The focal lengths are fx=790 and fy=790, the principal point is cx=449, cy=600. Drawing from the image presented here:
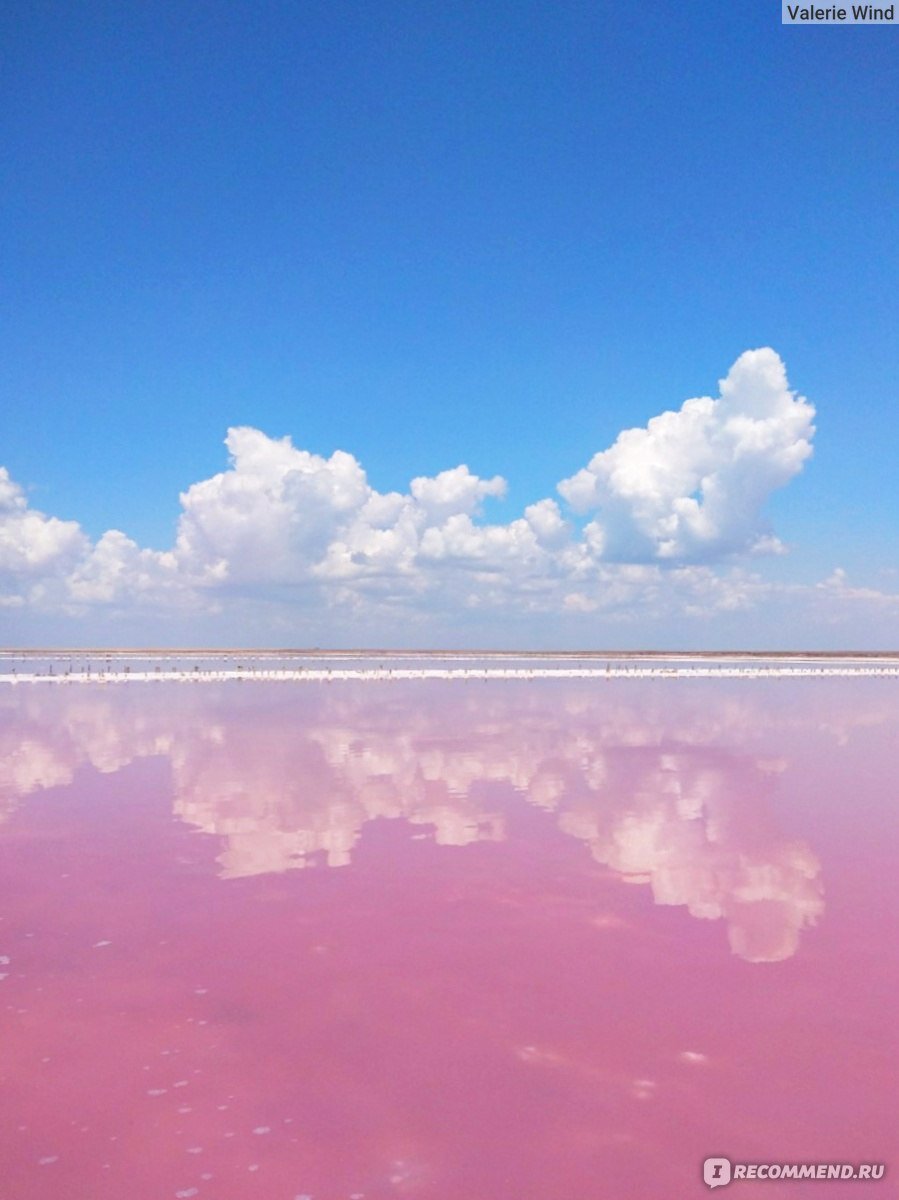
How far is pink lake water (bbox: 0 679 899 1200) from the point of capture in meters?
5.99

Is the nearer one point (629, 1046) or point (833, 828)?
point (629, 1046)

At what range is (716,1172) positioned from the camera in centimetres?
584

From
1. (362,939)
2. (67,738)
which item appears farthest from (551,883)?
(67,738)

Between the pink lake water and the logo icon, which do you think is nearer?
the logo icon

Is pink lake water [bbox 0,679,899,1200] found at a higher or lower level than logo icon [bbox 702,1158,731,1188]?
higher

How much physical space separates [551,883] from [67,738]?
22.2 m

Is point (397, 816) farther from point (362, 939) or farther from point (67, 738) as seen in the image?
point (67, 738)

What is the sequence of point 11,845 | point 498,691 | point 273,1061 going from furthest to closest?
point 498,691 < point 11,845 < point 273,1061

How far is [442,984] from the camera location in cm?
870

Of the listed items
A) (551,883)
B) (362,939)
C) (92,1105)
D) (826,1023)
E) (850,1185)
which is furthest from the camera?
(551,883)

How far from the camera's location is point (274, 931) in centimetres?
1028

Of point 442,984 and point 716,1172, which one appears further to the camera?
point 442,984

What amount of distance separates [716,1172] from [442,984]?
3.52m

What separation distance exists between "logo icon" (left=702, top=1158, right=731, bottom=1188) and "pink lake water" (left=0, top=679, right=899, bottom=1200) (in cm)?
7
